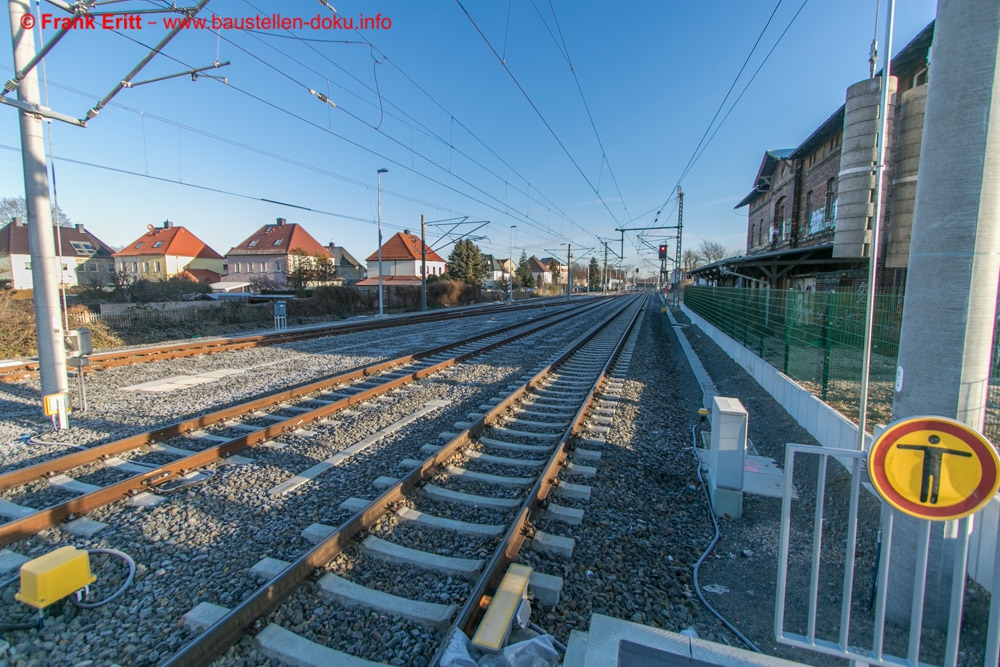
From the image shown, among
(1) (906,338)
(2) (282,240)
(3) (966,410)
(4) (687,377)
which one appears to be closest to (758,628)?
(3) (966,410)

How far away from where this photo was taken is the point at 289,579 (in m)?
3.24

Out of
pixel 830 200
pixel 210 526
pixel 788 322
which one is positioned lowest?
pixel 210 526

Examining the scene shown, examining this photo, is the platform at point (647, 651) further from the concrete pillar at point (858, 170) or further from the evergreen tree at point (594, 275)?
the evergreen tree at point (594, 275)

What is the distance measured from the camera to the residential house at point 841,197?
13.0ft

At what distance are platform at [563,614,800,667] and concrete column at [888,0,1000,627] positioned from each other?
4.33 feet

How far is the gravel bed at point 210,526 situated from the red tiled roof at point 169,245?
62023mm

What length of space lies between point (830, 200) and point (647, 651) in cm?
2270

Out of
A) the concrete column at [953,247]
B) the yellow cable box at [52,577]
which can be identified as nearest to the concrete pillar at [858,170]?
the concrete column at [953,247]

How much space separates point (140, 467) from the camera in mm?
5285

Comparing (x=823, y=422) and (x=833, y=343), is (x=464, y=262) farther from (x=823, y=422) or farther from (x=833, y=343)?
(x=823, y=422)

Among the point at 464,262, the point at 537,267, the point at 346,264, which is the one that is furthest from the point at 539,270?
the point at 464,262

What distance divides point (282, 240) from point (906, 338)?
66444 mm

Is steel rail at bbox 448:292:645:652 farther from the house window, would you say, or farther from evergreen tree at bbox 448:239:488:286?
evergreen tree at bbox 448:239:488:286

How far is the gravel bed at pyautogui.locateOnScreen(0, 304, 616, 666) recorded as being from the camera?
9.47 ft
